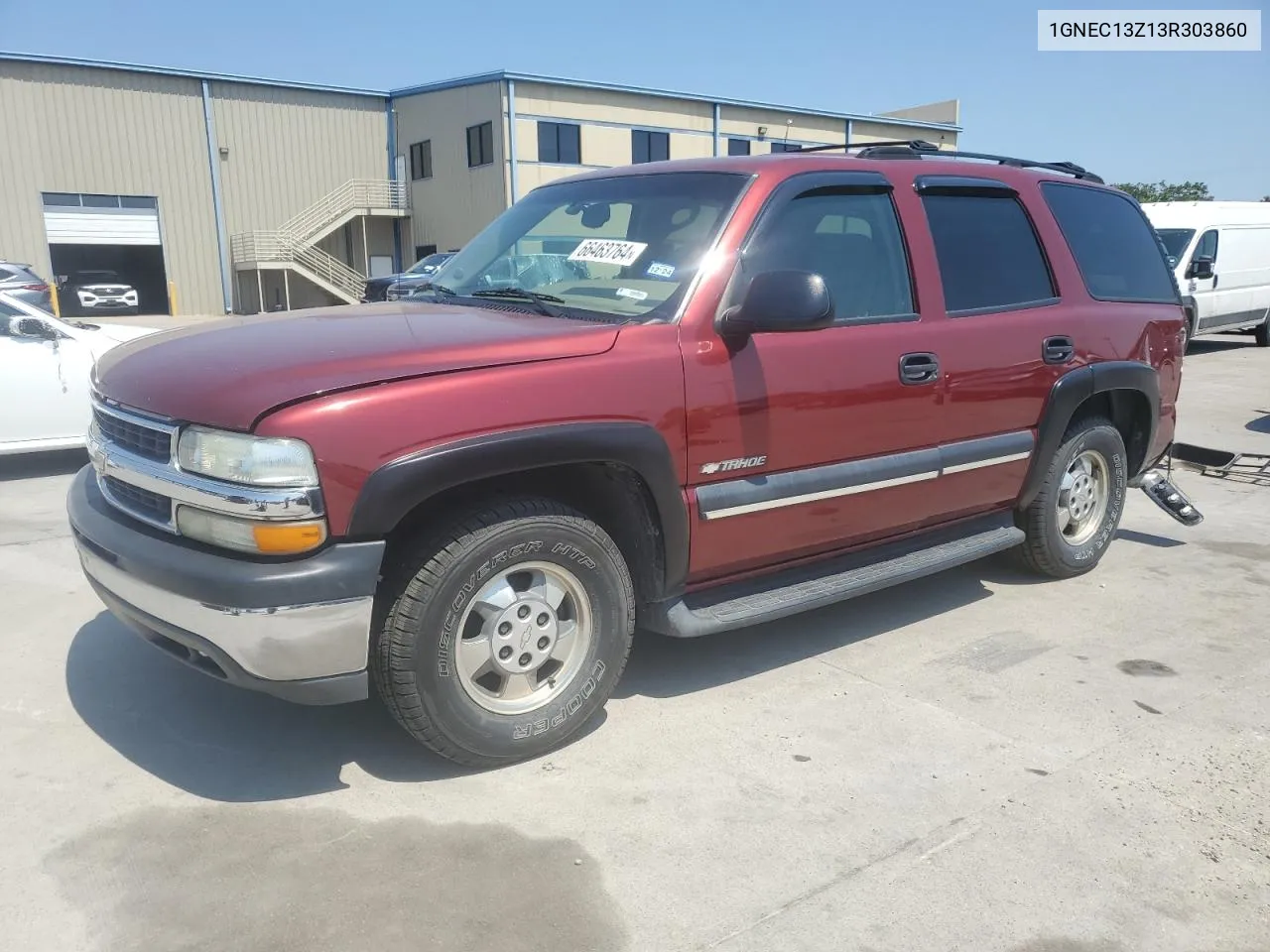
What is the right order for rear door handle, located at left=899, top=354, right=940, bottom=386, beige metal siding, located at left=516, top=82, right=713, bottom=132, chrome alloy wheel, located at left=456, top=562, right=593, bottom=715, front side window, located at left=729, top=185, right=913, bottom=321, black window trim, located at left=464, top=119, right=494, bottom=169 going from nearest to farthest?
chrome alloy wheel, located at left=456, top=562, right=593, bottom=715 → front side window, located at left=729, top=185, right=913, bottom=321 → rear door handle, located at left=899, top=354, right=940, bottom=386 → beige metal siding, located at left=516, top=82, right=713, bottom=132 → black window trim, located at left=464, top=119, right=494, bottom=169

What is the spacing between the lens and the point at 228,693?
12.2 ft

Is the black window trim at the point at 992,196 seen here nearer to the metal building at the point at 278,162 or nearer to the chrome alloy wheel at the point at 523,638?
the chrome alloy wheel at the point at 523,638

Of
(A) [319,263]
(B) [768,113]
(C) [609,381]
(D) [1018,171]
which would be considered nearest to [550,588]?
(C) [609,381]

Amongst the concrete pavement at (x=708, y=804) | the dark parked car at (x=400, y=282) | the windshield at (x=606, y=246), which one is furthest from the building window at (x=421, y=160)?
the concrete pavement at (x=708, y=804)

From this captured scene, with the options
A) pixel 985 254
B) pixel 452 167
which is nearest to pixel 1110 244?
pixel 985 254

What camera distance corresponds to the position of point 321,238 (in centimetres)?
3669

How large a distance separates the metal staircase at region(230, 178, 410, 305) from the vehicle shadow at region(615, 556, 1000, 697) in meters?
32.1

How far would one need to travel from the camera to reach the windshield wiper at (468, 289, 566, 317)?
3.56 meters

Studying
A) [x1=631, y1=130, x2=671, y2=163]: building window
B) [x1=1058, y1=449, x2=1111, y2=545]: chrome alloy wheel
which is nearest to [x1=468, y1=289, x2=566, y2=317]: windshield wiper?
[x1=1058, y1=449, x2=1111, y2=545]: chrome alloy wheel

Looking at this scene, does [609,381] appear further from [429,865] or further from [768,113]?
[768,113]

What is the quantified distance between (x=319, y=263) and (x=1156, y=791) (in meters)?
36.0

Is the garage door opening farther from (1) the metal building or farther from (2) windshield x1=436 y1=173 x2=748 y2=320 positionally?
(2) windshield x1=436 y1=173 x2=748 y2=320

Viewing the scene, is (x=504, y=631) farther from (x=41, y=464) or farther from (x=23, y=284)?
(x=23, y=284)

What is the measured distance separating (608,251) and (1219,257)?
15845mm
